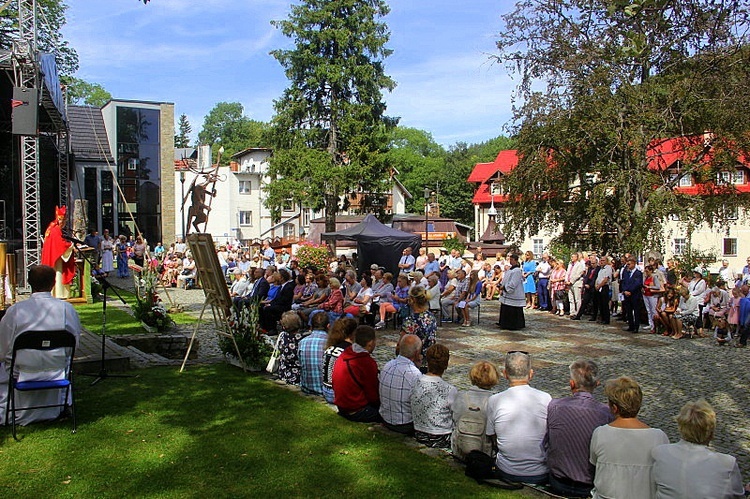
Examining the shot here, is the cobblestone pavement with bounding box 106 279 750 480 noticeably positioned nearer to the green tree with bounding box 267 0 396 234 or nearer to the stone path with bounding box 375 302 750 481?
the stone path with bounding box 375 302 750 481

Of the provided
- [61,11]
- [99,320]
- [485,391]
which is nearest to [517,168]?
[99,320]

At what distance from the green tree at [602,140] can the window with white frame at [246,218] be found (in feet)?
116

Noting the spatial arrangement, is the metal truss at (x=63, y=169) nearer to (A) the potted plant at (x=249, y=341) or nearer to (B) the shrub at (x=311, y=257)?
(B) the shrub at (x=311, y=257)

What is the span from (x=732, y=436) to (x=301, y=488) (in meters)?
Answer: 4.38

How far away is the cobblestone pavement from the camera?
7.17 meters

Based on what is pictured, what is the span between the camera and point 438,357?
17.7ft

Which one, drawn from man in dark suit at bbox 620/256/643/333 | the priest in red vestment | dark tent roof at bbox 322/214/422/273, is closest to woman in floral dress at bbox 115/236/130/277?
dark tent roof at bbox 322/214/422/273

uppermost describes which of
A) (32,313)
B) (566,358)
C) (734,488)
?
(32,313)

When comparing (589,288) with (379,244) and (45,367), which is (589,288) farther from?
(45,367)

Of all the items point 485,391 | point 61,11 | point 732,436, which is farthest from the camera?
point 61,11

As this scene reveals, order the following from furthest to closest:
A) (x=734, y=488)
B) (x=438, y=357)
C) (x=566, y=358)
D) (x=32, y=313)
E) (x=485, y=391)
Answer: (x=566, y=358) < (x=32, y=313) < (x=438, y=357) < (x=485, y=391) < (x=734, y=488)

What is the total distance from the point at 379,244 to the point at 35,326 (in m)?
15.5

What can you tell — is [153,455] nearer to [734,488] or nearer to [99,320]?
[734,488]

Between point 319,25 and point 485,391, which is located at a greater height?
point 319,25
